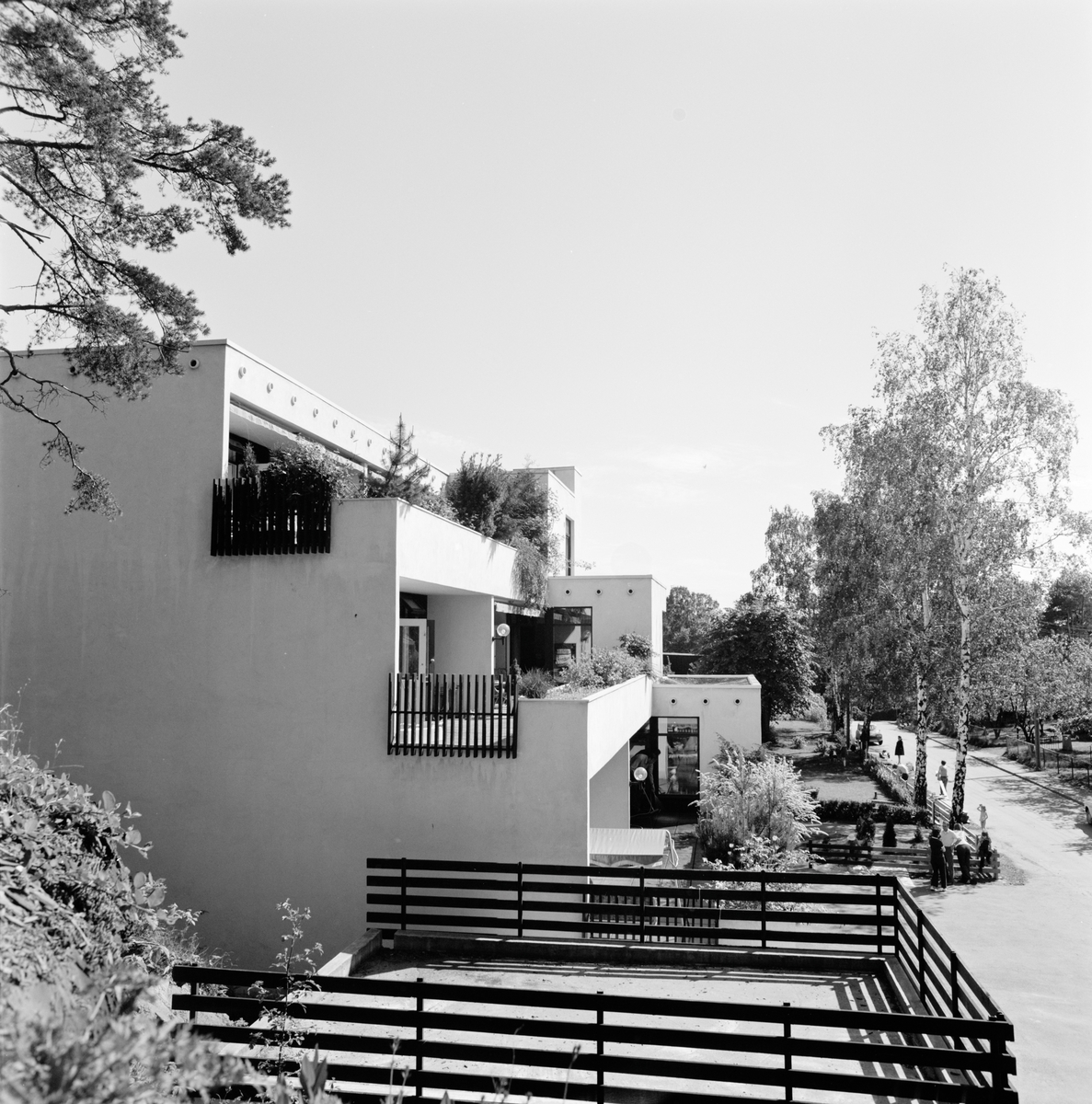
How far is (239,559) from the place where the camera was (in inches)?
538

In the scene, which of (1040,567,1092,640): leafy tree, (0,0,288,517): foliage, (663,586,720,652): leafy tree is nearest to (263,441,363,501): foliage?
(0,0,288,517): foliage

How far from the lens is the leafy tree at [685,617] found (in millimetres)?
78688

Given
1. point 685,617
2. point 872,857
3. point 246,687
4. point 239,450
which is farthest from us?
point 685,617

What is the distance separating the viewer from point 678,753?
28.1 meters

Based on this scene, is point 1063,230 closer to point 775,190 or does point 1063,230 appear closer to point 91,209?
point 775,190

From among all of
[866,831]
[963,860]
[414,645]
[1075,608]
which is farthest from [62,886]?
[1075,608]

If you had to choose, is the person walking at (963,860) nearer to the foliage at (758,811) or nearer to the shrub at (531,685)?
the foliage at (758,811)

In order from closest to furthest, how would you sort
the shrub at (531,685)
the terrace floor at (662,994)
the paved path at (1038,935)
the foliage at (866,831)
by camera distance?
the terrace floor at (662,994) → the paved path at (1038,935) → the shrub at (531,685) → the foliage at (866,831)

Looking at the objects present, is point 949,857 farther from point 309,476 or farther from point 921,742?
point 309,476

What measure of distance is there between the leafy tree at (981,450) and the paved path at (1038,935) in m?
3.18

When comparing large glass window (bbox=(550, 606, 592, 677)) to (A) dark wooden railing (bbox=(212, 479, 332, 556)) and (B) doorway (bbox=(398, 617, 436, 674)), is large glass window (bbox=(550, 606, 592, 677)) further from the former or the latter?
(A) dark wooden railing (bbox=(212, 479, 332, 556))

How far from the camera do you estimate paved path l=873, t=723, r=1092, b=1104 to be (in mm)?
10133

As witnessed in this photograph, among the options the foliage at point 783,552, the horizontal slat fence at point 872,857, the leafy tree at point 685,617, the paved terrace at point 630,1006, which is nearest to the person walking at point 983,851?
the horizontal slat fence at point 872,857

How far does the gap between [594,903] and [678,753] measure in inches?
671
